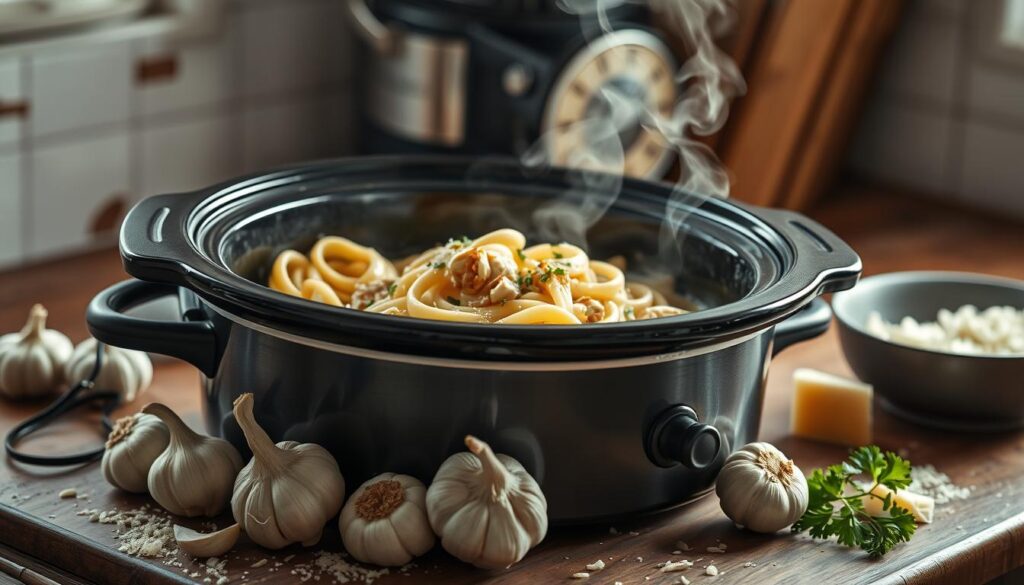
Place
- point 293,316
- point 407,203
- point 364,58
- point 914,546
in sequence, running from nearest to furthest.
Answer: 1. point 293,316
2. point 914,546
3. point 407,203
4. point 364,58

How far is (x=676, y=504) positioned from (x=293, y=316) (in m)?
0.42

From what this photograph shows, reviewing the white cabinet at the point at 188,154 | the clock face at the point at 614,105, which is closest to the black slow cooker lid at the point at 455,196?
the clock face at the point at 614,105

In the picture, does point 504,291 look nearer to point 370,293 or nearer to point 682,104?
point 370,293

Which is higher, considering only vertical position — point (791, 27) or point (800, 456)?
point (791, 27)

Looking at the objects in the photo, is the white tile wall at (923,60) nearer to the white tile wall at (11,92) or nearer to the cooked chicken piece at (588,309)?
the cooked chicken piece at (588,309)

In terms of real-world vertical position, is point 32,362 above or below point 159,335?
below

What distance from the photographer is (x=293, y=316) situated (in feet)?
3.87

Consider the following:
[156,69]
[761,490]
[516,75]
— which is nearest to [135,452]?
[761,490]

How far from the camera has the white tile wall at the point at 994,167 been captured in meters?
2.51

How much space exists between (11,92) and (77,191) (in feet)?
0.69

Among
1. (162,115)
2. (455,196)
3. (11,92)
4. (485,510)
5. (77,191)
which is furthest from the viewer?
(162,115)

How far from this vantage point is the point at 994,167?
255cm

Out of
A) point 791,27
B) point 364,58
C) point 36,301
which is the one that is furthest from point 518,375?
point 364,58

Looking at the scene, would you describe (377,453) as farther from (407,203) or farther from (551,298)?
(407,203)
